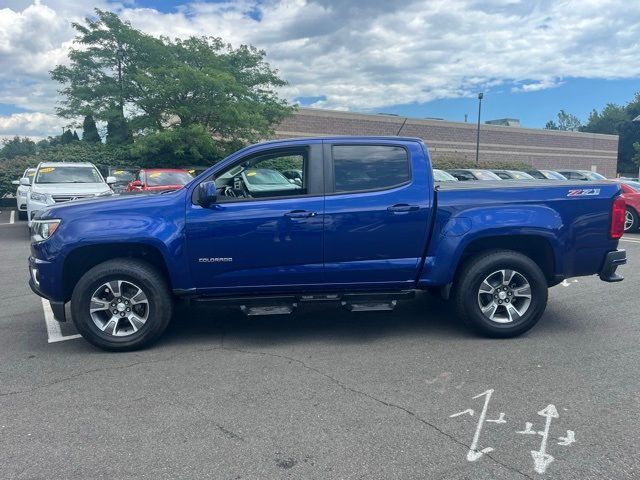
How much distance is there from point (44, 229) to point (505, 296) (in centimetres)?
449

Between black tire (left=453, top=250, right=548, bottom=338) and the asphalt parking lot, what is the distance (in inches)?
5.9

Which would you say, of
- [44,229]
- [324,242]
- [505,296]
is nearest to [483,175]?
[505,296]

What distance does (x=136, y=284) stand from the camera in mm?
4715

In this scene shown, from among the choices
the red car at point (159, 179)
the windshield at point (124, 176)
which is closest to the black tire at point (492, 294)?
the red car at point (159, 179)

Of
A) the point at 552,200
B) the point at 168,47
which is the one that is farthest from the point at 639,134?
the point at 552,200

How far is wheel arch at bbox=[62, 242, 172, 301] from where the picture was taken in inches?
187

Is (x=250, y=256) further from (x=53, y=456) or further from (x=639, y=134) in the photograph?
(x=639, y=134)

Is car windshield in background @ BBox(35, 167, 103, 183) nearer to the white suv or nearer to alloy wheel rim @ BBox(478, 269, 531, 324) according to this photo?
the white suv

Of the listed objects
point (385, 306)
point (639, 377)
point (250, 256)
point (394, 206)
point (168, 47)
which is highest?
point (168, 47)

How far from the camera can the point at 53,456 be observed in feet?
10.1

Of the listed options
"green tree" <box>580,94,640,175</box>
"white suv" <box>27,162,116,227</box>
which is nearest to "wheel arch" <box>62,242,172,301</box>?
"white suv" <box>27,162,116,227</box>

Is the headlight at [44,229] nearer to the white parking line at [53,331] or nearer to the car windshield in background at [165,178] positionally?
the white parking line at [53,331]

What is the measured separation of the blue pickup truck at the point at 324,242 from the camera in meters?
4.70

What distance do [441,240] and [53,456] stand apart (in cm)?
358
